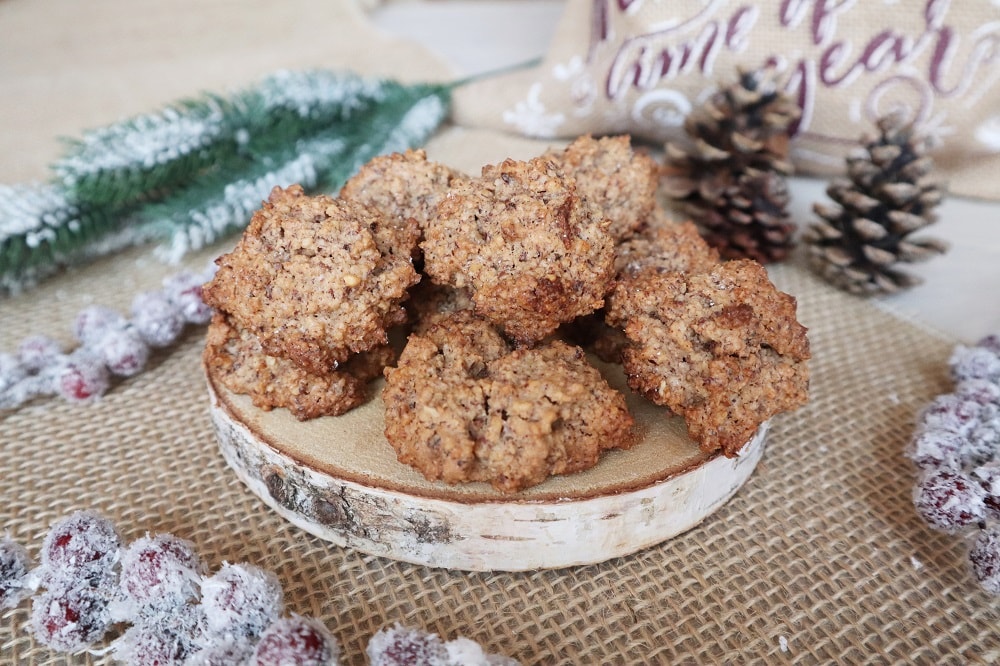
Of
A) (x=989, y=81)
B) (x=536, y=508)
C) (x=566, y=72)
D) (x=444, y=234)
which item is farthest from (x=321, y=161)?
(x=989, y=81)

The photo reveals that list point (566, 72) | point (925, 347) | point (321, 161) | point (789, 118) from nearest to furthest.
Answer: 1. point (925, 347)
2. point (789, 118)
3. point (321, 161)
4. point (566, 72)

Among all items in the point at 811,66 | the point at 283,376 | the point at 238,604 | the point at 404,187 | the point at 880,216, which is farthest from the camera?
the point at 811,66

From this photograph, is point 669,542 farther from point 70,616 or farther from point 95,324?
point 95,324

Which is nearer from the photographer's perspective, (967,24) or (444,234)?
(444,234)

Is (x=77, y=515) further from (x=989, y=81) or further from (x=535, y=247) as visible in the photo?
(x=989, y=81)

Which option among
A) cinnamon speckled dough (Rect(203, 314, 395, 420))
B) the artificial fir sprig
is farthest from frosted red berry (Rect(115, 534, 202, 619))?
the artificial fir sprig

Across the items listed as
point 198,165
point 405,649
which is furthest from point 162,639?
point 198,165

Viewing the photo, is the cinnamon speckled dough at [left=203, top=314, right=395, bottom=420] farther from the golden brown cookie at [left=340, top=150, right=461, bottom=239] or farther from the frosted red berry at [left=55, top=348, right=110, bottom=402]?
the frosted red berry at [left=55, top=348, right=110, bottom=402]
